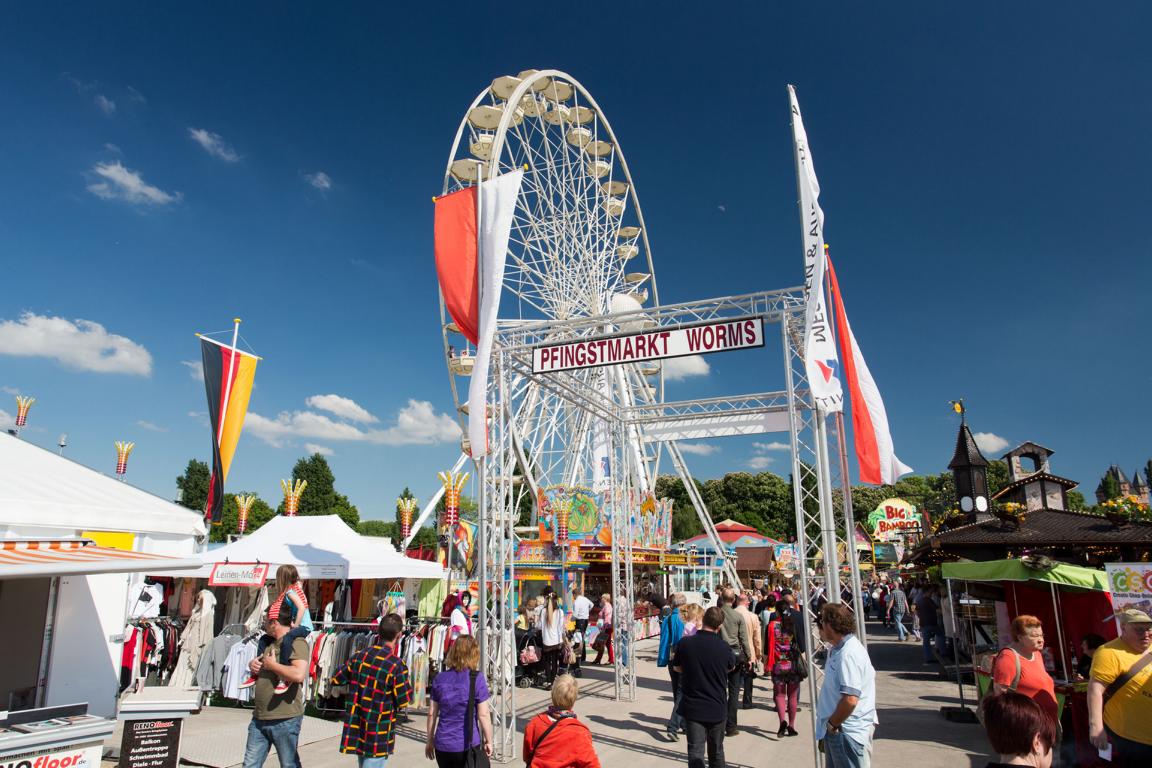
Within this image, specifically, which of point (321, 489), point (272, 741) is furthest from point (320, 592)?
point (321, 489)

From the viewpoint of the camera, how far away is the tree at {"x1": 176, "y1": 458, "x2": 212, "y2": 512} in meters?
62.2

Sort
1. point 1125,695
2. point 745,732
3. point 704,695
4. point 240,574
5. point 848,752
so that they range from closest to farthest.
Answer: point 1125,695 < point 848,752 < point 704,695 < point 745,732 < point 240,574

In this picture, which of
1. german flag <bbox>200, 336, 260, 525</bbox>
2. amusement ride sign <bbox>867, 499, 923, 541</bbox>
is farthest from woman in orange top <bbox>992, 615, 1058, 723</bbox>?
amusement ride sign <bbox>867, 499, 923, 541</bbox>

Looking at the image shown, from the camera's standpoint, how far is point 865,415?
26.7ft

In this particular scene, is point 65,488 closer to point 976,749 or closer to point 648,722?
point 648,722

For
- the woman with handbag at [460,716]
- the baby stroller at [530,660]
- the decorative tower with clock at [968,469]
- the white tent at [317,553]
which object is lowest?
the baby stroller at [530,660]

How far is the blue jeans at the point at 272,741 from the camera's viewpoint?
488 centimetres

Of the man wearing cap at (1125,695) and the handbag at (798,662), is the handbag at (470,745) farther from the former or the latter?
the handbag at (798,662)

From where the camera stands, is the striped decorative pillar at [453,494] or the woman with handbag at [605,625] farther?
the striped decorative pillar at [453,494]

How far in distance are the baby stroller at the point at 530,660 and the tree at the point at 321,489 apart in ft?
163

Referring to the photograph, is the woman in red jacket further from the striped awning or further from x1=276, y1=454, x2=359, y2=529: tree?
x1=276, y1=454, x2=359, y2=529: tree

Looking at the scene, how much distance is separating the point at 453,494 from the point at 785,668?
54.9 ft

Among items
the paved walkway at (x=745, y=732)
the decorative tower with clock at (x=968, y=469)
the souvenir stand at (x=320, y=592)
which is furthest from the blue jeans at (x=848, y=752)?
the decorative tower with clock at (x=968, y=469)

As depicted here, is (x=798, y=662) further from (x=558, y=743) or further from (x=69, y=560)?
(x=69, y=560)
